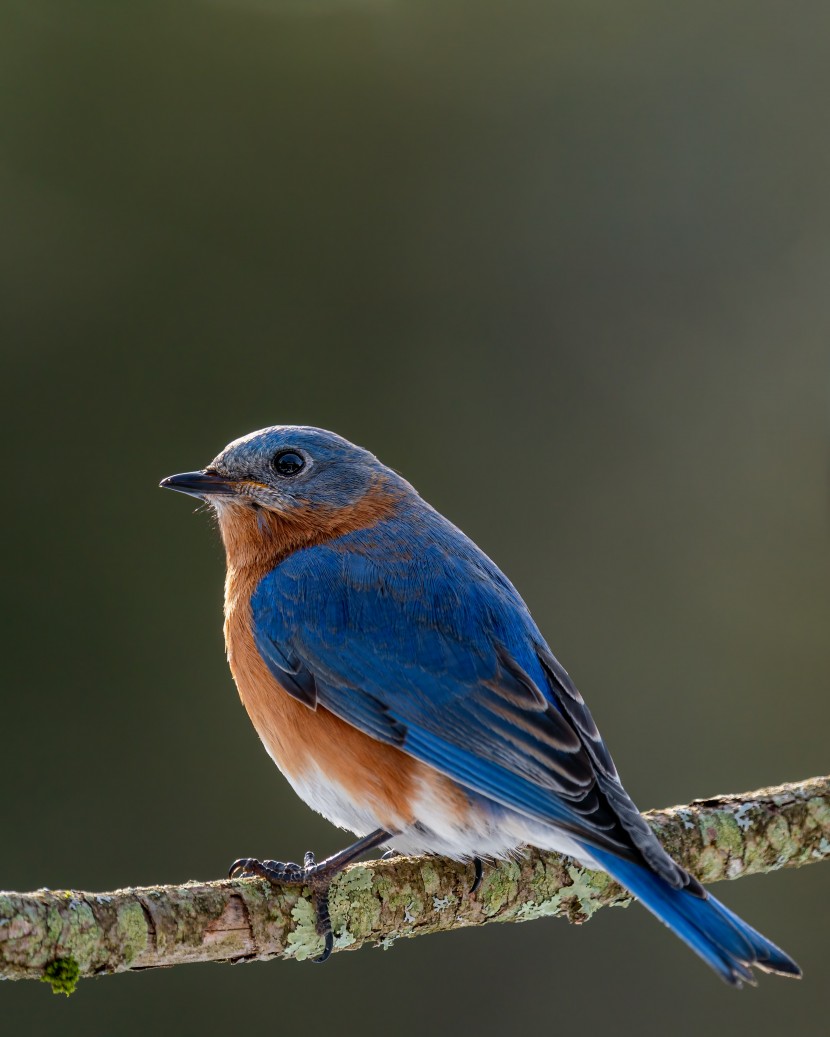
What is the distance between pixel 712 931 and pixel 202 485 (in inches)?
91.7

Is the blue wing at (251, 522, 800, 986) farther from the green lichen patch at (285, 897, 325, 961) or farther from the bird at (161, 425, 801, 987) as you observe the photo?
the green lichen patch at (285, 897, 325, 961)

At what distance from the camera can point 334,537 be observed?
4391 millimetres

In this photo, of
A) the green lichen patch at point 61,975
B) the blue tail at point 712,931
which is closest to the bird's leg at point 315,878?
the green lichen patch at point 61,975

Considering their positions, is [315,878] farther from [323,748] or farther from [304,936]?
[323,748]

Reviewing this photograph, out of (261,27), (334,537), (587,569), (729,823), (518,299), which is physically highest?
(261,27)

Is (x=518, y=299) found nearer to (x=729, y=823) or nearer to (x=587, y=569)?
(x=587, y=569)

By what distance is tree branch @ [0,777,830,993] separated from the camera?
9.61 ft

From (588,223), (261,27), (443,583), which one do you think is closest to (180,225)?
(261,27)

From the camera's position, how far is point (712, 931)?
3.03 meters

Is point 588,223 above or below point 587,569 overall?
above

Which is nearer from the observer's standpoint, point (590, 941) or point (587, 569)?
point (590, 941)

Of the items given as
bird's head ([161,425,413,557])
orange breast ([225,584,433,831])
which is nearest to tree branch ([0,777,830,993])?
orange breast ([225,584,433,831])

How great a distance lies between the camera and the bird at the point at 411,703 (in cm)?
344

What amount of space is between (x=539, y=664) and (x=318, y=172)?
18.3ft
